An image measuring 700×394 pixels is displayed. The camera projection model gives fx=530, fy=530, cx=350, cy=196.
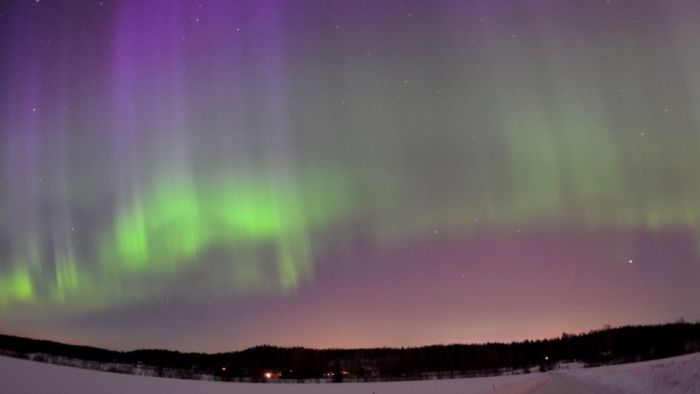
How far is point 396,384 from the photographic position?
4347 centimetres

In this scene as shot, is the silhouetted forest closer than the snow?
No

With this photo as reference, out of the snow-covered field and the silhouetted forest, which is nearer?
the snow-covered field

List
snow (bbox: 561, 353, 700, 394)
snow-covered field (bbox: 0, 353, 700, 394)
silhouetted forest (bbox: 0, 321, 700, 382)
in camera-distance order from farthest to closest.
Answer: silhouetted forest (bbox: 0, 321, 700, 382) < snow-covered field (bbox: 0, 353, 700, 394) < snow (bbox: 561, 353, 700, 394)

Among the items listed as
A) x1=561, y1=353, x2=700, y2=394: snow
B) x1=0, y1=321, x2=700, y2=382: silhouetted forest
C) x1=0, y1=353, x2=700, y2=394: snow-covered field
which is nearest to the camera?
x1=561, y1=353, x2=700, y2=394: snow

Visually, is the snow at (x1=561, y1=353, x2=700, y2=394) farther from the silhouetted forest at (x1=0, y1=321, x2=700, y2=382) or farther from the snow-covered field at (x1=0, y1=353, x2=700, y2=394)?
the silhouetted forest at (x1=0, y1=321, x2=700, y2=382)

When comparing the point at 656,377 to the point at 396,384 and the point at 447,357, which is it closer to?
the point at 396,384

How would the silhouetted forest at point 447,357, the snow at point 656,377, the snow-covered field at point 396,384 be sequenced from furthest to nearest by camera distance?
the silhouetted forest at point 447,357
the snow-covered field at point 396,384
the snow at point 656,377

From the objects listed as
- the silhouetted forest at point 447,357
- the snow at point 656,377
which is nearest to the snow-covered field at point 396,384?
the snow at point 656,377

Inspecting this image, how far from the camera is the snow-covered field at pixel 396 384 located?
68.6 ft

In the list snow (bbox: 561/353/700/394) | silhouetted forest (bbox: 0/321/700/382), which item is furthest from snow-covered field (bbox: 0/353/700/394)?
silhouetted forest (bbox: 0/321/700/382)

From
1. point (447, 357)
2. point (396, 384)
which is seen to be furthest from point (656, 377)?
point (447, 357)

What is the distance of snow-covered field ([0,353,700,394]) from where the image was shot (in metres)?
20.9

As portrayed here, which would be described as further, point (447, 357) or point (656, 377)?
point (447, 357)

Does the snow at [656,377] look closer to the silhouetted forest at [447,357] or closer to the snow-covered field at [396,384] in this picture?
the snow-covered field at [396,384]
